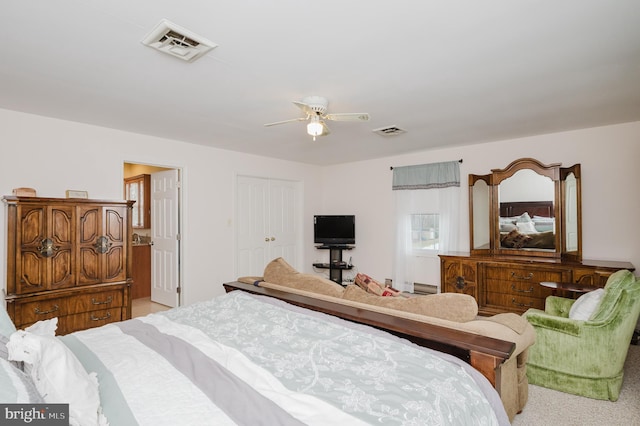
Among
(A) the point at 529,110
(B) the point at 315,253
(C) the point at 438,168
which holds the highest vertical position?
(A) the point at 529,110

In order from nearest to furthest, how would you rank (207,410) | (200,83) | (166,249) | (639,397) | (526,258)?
1. (207,410)
2. (639,397)
3. (200,83)
4. (526,258)
5. (166,249)

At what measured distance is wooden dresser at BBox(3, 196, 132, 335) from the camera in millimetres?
2977

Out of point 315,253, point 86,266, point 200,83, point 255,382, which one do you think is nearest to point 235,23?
point 200,83

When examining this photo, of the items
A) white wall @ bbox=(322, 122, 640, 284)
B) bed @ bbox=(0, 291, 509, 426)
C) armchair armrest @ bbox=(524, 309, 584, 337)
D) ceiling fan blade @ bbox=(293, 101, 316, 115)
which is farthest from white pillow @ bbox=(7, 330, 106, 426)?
white wall @ bbox=(322, 122, 640, 284)

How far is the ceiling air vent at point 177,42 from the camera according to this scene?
1870 millimetres

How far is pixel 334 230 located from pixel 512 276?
301 centimetres

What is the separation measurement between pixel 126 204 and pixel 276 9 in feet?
9.25

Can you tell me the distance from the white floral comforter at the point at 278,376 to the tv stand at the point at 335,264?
424 centimetres

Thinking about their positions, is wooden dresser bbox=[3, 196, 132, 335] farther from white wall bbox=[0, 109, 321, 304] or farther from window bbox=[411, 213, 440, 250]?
window bbox=[411, 213, 440, 250]

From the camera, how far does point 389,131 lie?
4.04 m

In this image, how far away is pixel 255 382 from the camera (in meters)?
1.24

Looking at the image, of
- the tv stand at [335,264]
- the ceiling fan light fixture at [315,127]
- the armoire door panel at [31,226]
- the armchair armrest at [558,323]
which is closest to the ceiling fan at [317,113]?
the ceiling fan light fixture at [315,127]

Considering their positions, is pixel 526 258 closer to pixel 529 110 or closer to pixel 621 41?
pixel 529 110

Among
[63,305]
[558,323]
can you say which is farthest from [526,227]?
[63,305]
